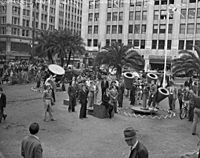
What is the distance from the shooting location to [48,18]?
78.6m

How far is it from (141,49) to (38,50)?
84.1ft

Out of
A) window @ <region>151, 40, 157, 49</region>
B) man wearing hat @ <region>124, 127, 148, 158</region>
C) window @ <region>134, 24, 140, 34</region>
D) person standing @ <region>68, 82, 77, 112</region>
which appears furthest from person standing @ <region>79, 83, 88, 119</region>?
window @ <region>134, 24, 140, 34</region>

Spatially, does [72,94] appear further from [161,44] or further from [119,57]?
[161,44]

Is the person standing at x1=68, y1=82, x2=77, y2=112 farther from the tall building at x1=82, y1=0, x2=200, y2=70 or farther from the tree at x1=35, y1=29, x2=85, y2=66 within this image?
the tall building at x1=82, y1=0, x2=200, y2=70

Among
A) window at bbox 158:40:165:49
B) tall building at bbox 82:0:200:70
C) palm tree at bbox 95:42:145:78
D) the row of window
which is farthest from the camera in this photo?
window at bbox 158:40:165:49

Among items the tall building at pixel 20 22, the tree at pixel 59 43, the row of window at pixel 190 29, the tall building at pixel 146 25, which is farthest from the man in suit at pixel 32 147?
the tall building at pixel 20 22

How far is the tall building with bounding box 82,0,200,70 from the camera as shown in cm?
4997

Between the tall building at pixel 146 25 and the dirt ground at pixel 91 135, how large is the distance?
35716 millimetres

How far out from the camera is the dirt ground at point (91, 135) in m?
7.99

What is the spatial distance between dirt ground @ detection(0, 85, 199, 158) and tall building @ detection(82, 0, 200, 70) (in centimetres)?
3572

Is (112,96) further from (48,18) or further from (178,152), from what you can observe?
(48,18)

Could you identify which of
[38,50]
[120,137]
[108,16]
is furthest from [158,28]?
[120,137]

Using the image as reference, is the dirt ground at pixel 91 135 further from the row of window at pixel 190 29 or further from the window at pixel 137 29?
the window at pixel 137 29

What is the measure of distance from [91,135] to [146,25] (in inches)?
1870
